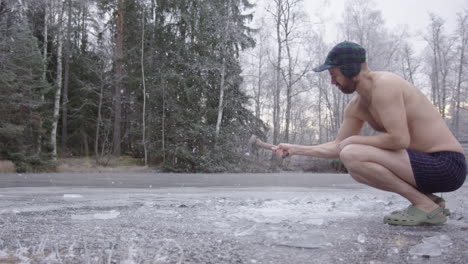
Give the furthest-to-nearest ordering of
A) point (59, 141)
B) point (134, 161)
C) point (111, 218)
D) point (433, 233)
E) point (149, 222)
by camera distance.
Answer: point (59, 141), point (134, 161), point (111, 218), point (149, 222), point (433, 233)

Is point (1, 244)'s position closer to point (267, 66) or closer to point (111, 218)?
point (111, 218)

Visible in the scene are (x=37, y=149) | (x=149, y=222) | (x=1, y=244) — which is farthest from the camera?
(x=37, y=149)

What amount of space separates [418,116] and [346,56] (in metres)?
0.64

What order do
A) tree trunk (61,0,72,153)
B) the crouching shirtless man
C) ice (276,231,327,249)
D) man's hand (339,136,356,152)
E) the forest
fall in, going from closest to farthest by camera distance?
1. ice (276,231,327,249)
2. the crouching shirtless man
3. man's hand (339,136,356,152)
4. the forest
5. tree trunk (61,0,72,153)

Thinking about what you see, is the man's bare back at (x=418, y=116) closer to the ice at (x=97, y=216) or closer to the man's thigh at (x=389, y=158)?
the man's thigh at (x=389, y=158)

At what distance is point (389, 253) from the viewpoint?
7.00 ft

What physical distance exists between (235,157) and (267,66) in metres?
11.6

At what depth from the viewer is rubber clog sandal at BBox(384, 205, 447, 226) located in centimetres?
294

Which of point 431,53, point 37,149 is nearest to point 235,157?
point 37,149

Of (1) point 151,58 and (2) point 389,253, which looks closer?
(2) point 389,253

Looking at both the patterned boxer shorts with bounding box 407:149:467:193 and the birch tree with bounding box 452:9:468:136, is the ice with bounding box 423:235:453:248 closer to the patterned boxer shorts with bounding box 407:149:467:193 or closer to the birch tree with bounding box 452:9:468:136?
the patterned boxer shorts with bounding box 407:149:467:193

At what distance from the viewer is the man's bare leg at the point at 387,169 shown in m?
2.89

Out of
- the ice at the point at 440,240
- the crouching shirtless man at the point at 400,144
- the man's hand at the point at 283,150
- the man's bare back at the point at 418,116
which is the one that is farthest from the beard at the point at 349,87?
the ice at the point at 440,240

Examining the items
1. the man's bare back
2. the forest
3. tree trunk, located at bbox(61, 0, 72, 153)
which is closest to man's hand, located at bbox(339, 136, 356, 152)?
the man's bare back
